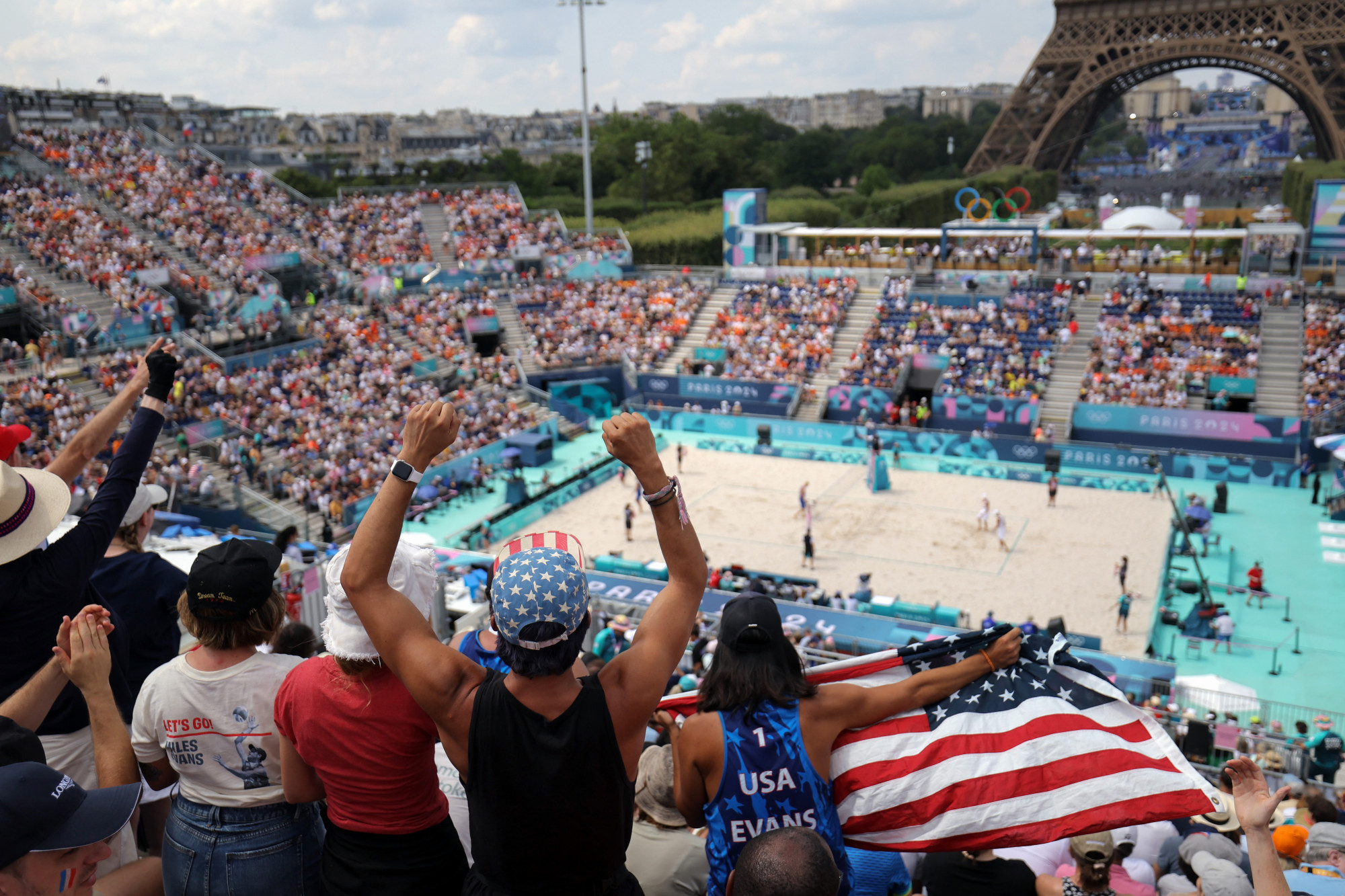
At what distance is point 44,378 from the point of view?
2572 cm

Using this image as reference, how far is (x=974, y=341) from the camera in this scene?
3375 centimetres

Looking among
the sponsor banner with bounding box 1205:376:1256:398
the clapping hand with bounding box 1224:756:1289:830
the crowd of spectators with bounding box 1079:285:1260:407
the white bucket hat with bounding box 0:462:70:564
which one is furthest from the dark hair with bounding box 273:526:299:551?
the sponsor banner with bounding box 1205:376:1256:398

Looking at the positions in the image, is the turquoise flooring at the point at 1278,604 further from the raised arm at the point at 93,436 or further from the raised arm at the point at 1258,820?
the raised arm at the point at 93,436

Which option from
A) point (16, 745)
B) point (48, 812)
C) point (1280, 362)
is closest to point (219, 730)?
point (16, 745)

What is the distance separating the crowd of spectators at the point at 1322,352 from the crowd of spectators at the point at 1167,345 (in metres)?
1.38

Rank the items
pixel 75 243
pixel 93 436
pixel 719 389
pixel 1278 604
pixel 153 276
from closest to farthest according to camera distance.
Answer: pixel 93 436
pixel 1278 604
pixel 153 276
pixel 75 243
pixel 719 389

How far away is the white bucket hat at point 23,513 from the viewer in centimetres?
346

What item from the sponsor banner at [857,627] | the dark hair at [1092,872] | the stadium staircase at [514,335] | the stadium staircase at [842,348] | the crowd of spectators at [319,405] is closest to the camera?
the dark hair at [1092,872]

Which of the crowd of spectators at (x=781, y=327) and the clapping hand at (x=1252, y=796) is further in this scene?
the crowd of spectators at (x=781, y=327)

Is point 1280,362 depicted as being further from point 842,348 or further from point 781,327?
point 781,327

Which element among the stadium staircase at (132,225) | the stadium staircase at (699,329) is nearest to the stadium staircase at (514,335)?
the stadium staircase at (699,329)

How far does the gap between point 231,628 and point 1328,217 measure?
1518 inches

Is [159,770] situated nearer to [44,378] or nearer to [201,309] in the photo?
[44,378]

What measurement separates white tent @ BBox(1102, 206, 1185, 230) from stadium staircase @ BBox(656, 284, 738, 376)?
1478 centimetres
